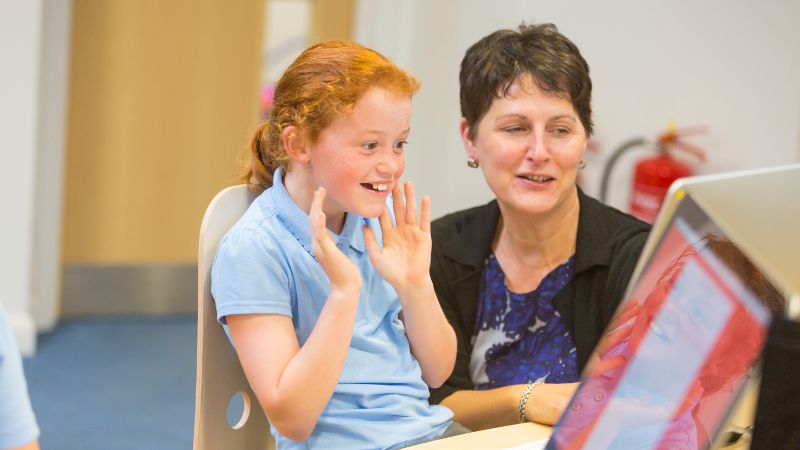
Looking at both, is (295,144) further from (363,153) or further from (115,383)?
(115,383)

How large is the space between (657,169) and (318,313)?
245cm

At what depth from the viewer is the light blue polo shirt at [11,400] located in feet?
3.13

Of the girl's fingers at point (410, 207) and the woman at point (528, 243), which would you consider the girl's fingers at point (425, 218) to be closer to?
the girl's fingers at point (410, 207)

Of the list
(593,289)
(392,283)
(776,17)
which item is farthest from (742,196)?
(776,17)

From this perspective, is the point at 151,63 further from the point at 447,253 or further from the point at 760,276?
the point at 760,276

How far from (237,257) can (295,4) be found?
9.86ft

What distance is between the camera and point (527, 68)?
1841 millimetres

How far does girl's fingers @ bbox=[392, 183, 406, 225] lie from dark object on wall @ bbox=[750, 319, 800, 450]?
28.0 inches

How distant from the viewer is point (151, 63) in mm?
4008

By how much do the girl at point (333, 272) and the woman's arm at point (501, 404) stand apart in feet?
0.49

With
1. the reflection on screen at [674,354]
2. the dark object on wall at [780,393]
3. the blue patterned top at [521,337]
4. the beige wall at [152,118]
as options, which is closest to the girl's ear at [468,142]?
the blue patterned top at [521,337]

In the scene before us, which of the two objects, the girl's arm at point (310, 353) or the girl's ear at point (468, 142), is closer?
the girl's arm at point (310, 353)

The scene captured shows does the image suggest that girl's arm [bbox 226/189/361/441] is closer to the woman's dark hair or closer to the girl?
the girl

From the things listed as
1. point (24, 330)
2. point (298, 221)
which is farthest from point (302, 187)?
point (24, 330)
